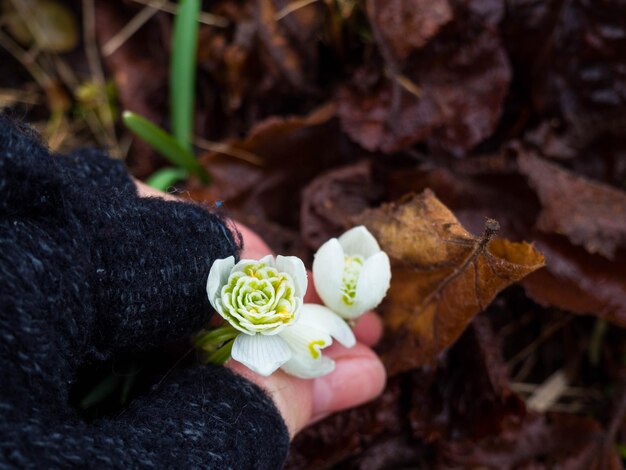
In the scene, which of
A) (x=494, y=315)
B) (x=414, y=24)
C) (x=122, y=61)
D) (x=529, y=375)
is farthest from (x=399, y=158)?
(x=122, y=61)

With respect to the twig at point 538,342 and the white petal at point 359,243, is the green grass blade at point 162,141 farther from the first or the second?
the twig at point 538,342

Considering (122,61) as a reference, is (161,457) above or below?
below

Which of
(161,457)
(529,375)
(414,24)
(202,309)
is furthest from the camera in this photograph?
(529,375)

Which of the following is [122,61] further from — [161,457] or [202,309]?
[161,457]

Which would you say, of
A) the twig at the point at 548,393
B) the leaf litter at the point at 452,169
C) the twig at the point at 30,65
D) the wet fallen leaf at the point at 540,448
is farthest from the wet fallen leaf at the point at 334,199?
the twig at the point at 30,65

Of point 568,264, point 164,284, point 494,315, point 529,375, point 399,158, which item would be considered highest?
point 164,284
